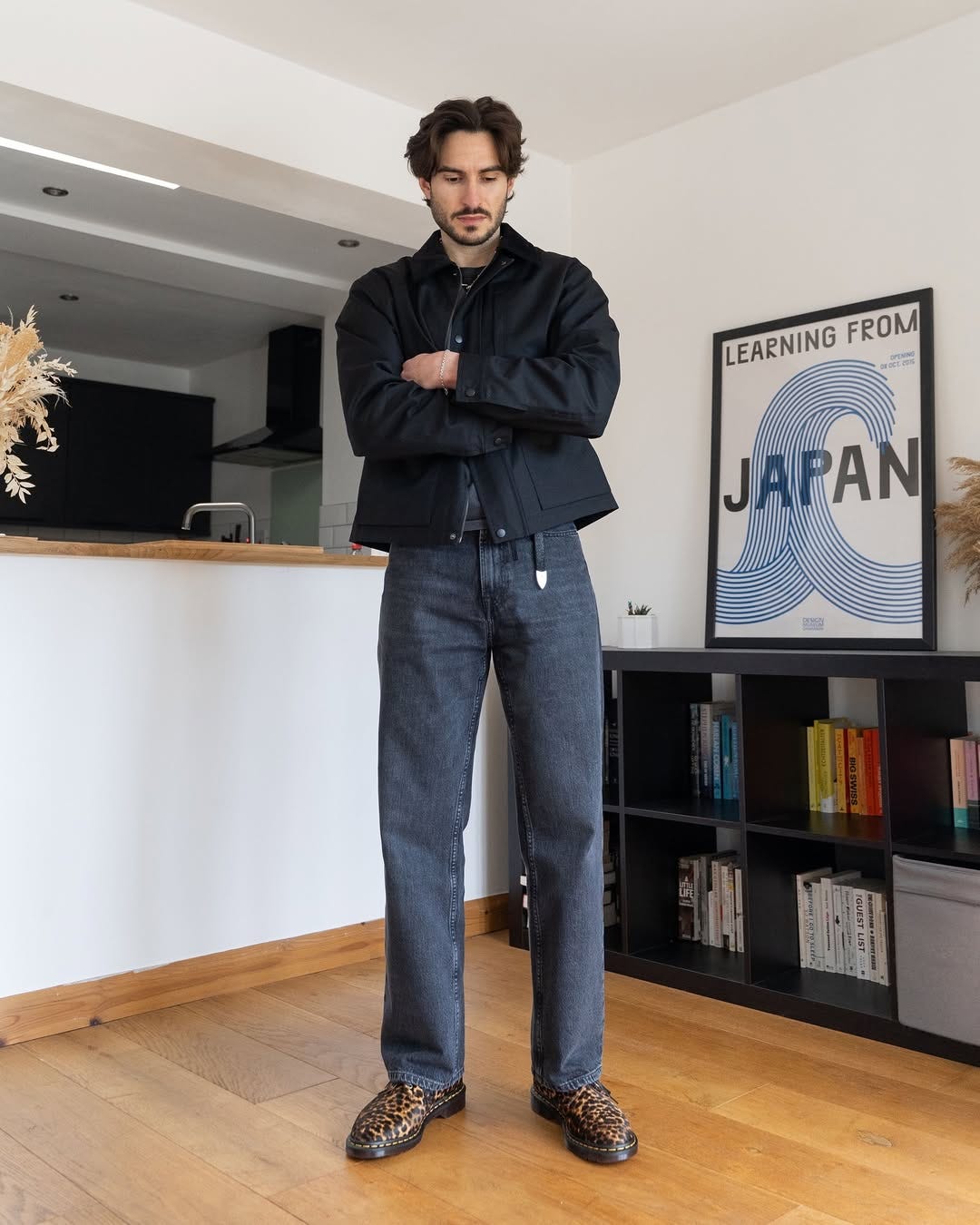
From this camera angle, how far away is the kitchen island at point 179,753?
2.48m

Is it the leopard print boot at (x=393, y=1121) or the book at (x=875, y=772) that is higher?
the book at (x=875, y=772)

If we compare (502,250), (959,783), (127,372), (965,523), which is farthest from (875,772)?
(127,372)

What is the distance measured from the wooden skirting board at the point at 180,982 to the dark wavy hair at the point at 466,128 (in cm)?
188

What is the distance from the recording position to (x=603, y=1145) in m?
1.79

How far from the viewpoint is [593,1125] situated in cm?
181

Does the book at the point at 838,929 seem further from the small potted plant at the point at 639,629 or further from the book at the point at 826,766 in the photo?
the small potted plant at the point at 639,629

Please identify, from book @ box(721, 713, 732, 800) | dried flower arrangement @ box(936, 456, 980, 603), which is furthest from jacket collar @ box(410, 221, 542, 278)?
book @ box(721, 713, 732, 800)

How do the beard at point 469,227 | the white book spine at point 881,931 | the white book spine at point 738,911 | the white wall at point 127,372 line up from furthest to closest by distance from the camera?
the white wall at point 127,372 < the white book spine at point 738,911 < the white book spine at point 881,931 < the beard at point 469,227

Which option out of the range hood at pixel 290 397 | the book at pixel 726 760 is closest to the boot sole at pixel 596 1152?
the book at pixel 726 760

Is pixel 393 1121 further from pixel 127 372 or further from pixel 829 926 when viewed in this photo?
pixel 127 372

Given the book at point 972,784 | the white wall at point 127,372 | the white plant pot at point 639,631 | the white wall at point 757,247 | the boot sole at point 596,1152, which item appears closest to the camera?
the boot sole at point 596,1152

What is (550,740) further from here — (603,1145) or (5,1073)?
(5,1073)

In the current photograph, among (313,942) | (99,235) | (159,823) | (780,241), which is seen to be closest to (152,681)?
(159,823)

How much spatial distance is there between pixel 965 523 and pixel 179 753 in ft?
6.34
